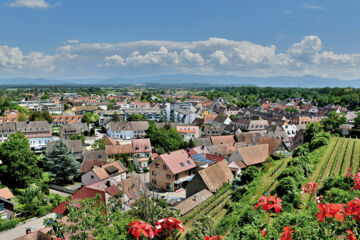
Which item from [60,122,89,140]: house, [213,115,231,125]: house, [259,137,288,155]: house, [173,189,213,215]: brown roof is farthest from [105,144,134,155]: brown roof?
[213,115,231,125]: house

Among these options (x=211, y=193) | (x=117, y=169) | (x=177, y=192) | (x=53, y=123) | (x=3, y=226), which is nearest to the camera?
(x=3, y=226)

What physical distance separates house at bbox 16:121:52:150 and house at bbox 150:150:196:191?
38.3 m

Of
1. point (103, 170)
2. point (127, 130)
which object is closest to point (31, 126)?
point (127, 130)

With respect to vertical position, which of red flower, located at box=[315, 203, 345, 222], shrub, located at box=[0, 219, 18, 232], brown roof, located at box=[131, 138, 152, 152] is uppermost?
red flower, located at box=[315, 203, 345, 222]

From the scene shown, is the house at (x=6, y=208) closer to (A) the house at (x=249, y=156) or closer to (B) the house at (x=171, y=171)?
(B) the house at (x=171, y=171)

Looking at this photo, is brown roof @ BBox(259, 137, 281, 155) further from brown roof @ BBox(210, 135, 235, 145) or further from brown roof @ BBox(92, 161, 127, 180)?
brown roof @ BBox(92, 161, 127, 180)

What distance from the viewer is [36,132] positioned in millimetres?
60625

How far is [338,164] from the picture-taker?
30.2 meters

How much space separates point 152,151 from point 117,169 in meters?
14.6

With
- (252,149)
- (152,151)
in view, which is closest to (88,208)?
(252,149)

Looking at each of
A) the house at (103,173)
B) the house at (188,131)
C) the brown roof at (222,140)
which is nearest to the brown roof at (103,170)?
the house at (103,173)

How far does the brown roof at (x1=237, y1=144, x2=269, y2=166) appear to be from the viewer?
129ft

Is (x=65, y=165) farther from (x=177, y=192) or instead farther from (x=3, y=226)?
(x=177, y=192)

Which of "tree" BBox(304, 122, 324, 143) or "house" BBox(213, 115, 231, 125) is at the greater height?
"tree" BBox(304, 122, 324, 143)
